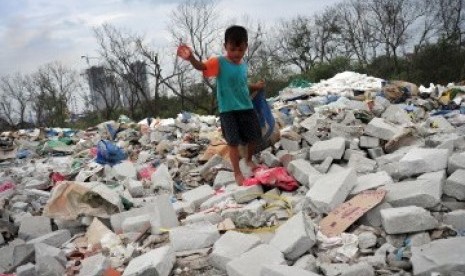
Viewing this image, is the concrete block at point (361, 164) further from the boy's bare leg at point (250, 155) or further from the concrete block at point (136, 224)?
the concrete block at point (136, 224)

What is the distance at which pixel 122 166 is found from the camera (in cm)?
564

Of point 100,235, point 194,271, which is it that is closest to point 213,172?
point 100,235

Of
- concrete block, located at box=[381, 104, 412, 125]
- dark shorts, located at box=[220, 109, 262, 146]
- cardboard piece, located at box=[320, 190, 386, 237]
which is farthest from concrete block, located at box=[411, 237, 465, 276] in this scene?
concrete block, located at box=[381, 104, 412, 125]

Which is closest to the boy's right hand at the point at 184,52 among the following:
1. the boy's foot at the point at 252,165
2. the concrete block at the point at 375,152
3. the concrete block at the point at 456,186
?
the boy's foot at the point at 252,165

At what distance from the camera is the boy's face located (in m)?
4.01

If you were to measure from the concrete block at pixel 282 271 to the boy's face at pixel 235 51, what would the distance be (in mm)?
2226

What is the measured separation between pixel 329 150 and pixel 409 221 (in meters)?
1.85

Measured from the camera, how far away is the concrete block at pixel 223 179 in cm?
450

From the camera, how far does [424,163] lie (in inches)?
133

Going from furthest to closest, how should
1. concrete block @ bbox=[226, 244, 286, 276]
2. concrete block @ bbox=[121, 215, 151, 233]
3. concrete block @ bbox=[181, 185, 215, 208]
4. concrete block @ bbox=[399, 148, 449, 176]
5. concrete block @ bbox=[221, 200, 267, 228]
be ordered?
concrete block @ bbox=[181, 185, 215, 208], concrete block @ bbox=[121, 215, 151, 233], concrete block @ bbox=[399, 148, 449, 176], concrete block @ bbox=[221, 200, 267, 228], concrete block @ bbox=[226, 244, 286, 276]

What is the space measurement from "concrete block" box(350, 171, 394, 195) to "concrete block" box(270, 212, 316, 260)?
2.12 feet

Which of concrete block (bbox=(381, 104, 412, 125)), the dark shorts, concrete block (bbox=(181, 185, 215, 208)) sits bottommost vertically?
concrete block (bbox=(181, 185, 215, 208))

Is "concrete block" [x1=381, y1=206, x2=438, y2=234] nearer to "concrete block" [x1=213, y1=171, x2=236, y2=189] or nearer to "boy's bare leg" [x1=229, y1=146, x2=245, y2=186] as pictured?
"boy's bare leg" [x1=229, y1=146, x2=245, y2=186]

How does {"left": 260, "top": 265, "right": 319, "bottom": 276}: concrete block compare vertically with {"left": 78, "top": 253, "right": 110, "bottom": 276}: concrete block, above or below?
above
